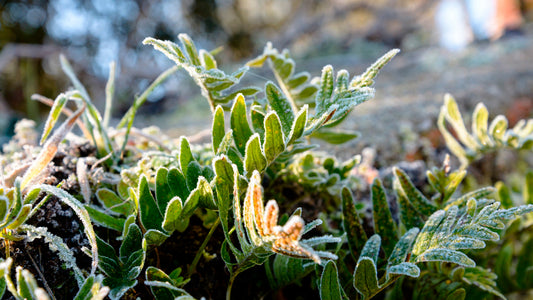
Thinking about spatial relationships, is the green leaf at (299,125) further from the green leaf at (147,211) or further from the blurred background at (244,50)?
A: the blurred background at (244,50)

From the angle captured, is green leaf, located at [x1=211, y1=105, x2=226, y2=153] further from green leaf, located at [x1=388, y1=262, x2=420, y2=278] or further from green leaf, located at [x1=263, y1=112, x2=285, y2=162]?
green leaf, located at [x1=388, y1=262, x2=420, y2=278]

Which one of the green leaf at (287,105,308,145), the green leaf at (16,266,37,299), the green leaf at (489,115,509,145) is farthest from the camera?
the green leaf at (489,115,509,145)

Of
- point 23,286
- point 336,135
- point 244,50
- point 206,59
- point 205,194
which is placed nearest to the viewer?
point 23,286

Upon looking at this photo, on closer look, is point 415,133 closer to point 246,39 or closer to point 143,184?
point 143,184

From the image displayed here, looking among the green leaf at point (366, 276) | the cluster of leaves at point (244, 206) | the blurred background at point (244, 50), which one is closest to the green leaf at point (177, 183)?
the cluster of leaves at point (244, 206)

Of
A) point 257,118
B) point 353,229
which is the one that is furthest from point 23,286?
point 353,229

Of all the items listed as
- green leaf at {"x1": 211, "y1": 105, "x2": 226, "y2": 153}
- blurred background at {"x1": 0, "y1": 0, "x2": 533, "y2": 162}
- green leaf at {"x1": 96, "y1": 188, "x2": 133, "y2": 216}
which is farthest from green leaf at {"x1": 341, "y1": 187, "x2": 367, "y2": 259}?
Result: blurred background at {"x1": 0, "y1": 0, "x2": 533, "y2": 162}

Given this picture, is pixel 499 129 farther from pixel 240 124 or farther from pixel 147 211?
pixel 147 211
